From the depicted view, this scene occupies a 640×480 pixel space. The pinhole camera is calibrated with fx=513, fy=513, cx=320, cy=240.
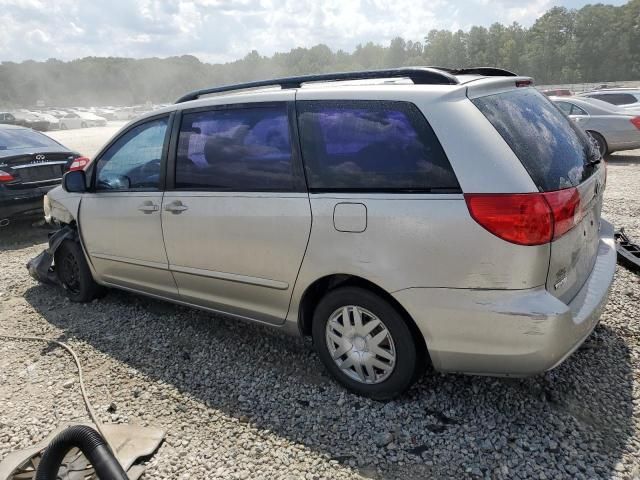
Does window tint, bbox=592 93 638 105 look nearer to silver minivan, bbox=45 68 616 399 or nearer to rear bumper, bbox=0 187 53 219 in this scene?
silver minivan, bbox=45 68 616 399

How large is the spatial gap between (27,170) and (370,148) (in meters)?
5.97

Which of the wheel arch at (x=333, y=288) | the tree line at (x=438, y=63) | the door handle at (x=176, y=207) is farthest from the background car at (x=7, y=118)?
the tree line at (x=438, y=63)

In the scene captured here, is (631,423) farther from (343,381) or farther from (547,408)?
(343,381)

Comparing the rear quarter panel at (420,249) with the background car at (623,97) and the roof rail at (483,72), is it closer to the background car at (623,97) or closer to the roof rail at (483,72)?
the roof rail at (483,72)

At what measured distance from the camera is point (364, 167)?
2.74m

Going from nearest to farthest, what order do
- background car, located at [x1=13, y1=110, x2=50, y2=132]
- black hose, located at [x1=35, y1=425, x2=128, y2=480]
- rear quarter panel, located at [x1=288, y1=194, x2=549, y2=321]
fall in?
black hose, located at [x1=35, y1=425, x2=128, y2=480] < rear quarter panel, located at [x1=288, y1=194, x2=549, y2=321] < background car, located at [x1=13, y1=110, x2=50, y2=132]

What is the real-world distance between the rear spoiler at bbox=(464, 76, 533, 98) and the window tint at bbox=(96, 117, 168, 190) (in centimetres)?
219

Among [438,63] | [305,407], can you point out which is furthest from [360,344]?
[438,63]

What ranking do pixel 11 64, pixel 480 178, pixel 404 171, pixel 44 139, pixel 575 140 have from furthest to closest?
pixel 11 64 → pixel 44 139 → pixel 575 140 → pixel 404 171 → pixel 480 178

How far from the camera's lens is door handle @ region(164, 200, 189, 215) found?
3498mm

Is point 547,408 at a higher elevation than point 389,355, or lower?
lower

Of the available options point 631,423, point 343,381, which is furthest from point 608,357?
point 343,381

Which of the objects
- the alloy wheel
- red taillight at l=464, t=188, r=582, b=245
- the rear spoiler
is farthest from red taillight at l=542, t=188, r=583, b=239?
the alloy wheel

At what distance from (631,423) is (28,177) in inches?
285
